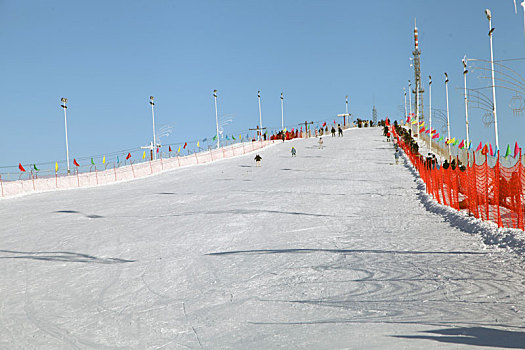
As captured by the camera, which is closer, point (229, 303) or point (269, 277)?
point (229, 303)

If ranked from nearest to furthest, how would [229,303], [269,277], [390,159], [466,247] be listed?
1. [229,303]
2. [269,277]
3. [466,247]
4. [390,159]

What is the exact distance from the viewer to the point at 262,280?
29.2 feet

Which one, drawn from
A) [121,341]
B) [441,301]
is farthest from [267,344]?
[441,301]

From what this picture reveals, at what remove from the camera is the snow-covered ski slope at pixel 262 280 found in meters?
6.19

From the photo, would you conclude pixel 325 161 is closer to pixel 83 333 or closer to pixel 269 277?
pixel 269 277

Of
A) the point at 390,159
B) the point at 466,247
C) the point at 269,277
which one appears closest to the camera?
the point at 269,277

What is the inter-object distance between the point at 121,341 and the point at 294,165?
1371 inches

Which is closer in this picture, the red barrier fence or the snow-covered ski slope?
the snow-covered ski slope

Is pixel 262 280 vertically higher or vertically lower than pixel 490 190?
lower

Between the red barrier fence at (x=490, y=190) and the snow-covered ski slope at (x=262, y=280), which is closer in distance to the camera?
the snow-covered ski slope at (x=262, y=280)

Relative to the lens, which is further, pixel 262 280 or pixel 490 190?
pixel 490 190

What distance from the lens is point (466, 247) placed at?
10.8m

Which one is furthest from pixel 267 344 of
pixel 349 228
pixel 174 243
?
pixel 349 228

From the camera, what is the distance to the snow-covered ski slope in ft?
20.3
